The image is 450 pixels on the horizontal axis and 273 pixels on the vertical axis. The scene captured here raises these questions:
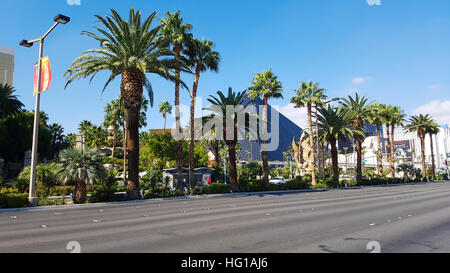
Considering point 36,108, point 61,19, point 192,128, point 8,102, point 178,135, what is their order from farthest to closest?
point 8,102 < point 192,128 < point 178,135 < point 36,108 < point 61,19

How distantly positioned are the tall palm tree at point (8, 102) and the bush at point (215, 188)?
45548 millimetres

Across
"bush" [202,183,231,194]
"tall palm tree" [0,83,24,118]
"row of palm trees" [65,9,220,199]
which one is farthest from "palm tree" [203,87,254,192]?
"tall palm tree" [0,83,24,118]

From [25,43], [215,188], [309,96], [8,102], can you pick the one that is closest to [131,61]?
[25,43]

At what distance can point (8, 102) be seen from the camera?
54594mm

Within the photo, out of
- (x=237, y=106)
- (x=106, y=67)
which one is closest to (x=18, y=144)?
(x=106, y=67)

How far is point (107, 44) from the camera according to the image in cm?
2400

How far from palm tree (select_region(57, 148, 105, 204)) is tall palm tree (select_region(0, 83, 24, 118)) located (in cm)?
4272

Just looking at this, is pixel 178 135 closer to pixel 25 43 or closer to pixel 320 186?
pixel 25 43

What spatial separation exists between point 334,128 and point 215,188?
2206 cm

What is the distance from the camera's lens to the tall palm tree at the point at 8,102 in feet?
175

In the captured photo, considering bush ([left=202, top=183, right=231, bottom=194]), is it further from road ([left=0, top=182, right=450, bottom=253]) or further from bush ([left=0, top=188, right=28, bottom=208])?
road ([left=0, top=182, right=450, bottom=253])

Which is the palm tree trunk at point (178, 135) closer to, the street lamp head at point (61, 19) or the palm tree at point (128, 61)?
the palm tree at point (128, 61)
